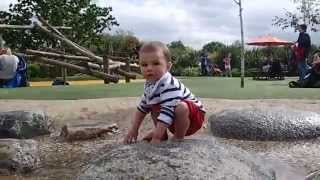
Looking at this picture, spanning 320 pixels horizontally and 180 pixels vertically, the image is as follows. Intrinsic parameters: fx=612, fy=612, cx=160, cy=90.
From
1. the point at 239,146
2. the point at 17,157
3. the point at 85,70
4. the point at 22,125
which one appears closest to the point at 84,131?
the point at 22,125

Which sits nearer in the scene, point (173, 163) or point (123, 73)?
point (173, 163)

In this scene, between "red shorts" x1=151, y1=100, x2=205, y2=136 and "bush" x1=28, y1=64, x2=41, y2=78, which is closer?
"red shorts" x1=151, y1=100, x2=205, y2=136

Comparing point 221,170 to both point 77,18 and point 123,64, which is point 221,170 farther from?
point 77,18

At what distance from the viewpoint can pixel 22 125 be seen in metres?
9.14

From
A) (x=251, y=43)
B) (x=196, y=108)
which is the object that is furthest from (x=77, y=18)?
(x=196, y=108)

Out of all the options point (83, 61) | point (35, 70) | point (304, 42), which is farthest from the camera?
point (35, 70)

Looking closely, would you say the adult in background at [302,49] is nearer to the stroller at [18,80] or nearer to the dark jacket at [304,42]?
the dark jacket at [304,42]

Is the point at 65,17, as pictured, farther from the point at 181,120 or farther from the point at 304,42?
the point at 181,120

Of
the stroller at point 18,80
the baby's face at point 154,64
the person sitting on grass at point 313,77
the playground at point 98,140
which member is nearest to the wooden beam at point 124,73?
the stroller at point 18,80

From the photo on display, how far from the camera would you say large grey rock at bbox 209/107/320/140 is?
7.81m

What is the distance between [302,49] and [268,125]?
8.61m

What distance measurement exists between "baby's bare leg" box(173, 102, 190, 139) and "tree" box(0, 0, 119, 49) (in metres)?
22.0

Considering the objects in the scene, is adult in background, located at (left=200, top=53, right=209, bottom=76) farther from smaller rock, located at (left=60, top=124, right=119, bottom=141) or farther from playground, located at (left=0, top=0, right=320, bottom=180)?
smaller rock, located at (left=60, top=124, right=119, bottom=141)

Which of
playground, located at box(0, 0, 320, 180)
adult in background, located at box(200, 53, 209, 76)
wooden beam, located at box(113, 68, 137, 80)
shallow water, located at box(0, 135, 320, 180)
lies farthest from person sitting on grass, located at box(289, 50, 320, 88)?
adult in background, located at box(200, 53, 209, 76)
